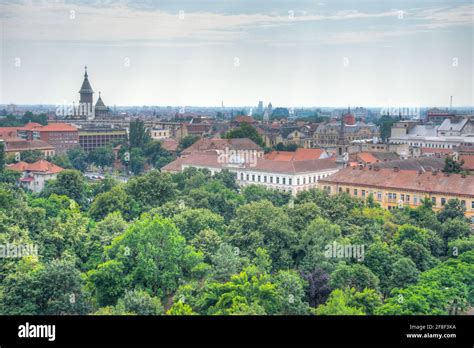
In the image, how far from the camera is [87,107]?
64188mm

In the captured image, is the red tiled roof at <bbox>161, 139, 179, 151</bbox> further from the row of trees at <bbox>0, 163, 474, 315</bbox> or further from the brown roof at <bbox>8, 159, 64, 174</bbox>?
the row of trees at <bbox>0, 163, 474, 315</bbox>

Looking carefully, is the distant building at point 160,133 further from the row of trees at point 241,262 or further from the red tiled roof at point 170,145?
the row of trees at point 241,262

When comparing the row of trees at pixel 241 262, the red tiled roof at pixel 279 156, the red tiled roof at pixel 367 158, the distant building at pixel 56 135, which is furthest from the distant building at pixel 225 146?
the row of trees at pixel 241 262

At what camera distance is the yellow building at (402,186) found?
68.7 feet

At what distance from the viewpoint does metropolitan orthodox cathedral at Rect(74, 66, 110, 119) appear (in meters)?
62.0

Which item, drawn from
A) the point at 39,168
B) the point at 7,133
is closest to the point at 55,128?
the point at 7,133

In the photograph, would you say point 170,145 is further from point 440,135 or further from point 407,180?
point 407,180

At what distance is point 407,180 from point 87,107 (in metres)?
48.3

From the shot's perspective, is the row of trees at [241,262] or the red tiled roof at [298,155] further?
the red tiled roof at [298,155]

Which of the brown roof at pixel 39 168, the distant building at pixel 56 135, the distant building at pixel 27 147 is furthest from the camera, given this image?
the distant building at pixel 56 135

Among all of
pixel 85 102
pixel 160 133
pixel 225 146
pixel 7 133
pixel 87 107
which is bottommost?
pixel 225 146
